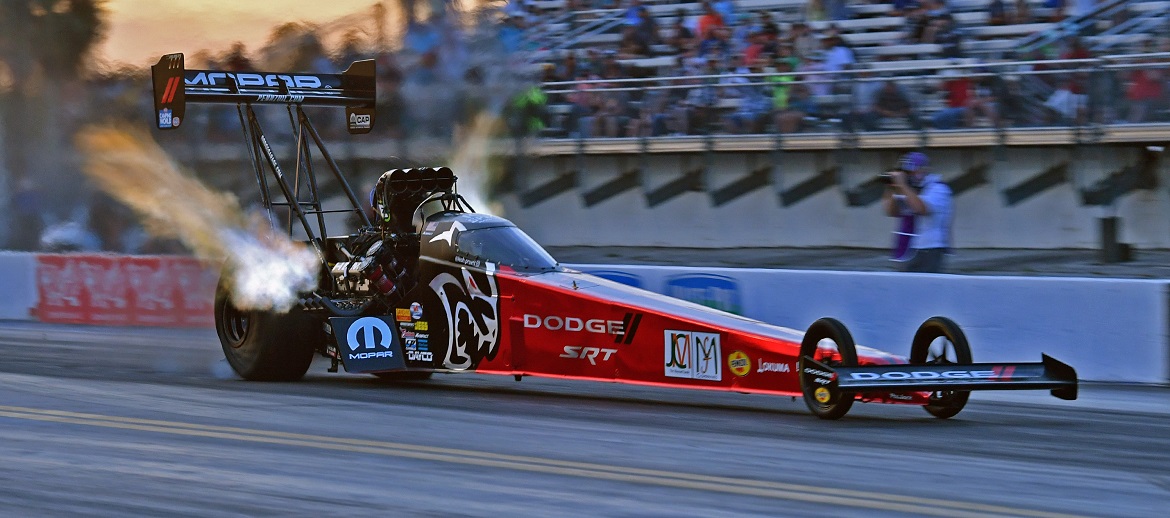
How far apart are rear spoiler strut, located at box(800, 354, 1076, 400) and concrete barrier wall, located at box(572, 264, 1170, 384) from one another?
10.1ft

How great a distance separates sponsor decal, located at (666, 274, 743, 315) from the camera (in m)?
13.2

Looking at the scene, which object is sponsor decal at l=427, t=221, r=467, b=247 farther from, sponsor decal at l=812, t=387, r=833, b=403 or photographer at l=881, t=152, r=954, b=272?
photographer at l=881, t=152, r=954, b=272

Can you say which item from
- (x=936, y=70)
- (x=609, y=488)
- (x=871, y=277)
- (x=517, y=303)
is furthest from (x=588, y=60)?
(x=609, y=488)

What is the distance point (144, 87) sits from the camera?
19.3 metres

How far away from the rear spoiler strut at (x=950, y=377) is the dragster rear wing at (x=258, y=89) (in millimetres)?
5348

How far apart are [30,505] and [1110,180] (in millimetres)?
12720

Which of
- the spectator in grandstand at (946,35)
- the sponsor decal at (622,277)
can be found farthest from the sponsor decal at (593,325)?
the spectator in grandstand at (946,35)

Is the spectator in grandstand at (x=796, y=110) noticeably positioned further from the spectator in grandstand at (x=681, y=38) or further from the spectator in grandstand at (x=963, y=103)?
the spectator in grandstand at (x=681, y=38)

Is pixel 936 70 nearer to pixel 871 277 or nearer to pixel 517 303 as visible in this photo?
pixel 871 277

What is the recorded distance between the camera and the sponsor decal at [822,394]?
862cm

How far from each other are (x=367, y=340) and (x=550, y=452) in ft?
10.9

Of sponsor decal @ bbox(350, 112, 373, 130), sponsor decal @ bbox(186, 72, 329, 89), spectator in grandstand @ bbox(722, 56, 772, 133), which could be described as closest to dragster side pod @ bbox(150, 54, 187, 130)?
sponsor decal @ bbox(186, 72, 329, 89)

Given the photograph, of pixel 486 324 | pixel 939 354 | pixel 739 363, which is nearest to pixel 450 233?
pixel 486 324

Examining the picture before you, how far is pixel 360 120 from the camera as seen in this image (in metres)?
12.6
